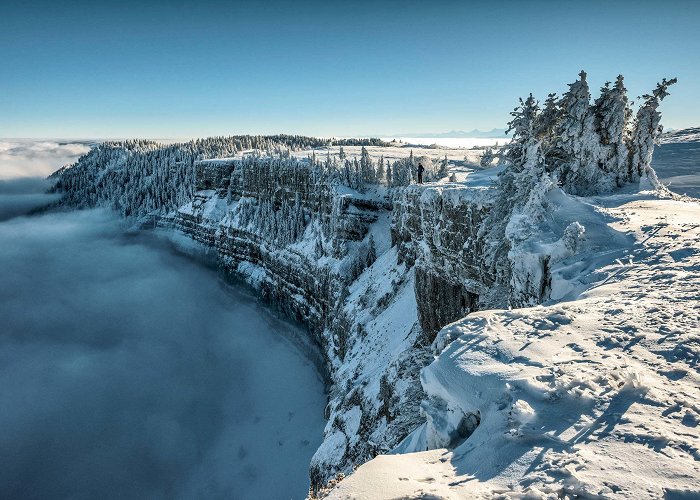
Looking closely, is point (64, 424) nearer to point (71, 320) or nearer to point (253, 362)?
point (253, 362)

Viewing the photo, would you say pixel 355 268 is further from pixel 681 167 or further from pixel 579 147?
pixel 681 167

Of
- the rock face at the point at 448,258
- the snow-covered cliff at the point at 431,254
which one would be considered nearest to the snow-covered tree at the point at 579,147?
the snow-covered cliff at the point at 431,254

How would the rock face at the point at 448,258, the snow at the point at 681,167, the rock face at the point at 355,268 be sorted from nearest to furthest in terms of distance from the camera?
the rock face at the point at 448,258 → the rock face at the point at 355,268 → the snow at the point at 681,167

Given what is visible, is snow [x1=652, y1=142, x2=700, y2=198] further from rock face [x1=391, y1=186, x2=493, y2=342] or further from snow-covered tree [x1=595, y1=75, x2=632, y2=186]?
rock face [x1=391, y1=186, x2=493, y2=342]

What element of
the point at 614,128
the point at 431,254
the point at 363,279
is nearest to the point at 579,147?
the point at 614,128

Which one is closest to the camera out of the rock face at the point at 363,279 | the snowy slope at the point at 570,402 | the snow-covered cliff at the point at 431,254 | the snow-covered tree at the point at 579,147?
the snowy slope at the point at 570,402

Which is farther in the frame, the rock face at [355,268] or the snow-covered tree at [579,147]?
the rock face at [355,268]

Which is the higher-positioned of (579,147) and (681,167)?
(579,147)

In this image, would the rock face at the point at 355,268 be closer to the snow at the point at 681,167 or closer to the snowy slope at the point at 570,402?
the snowy slope at the point at 570,402

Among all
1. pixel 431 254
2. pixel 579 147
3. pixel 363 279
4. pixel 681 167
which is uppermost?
pixel 579 147
